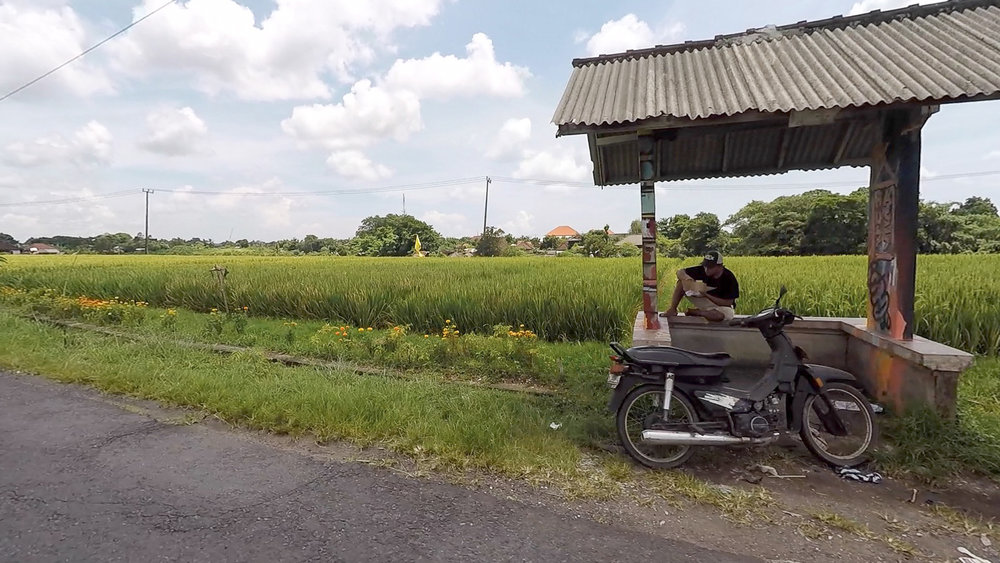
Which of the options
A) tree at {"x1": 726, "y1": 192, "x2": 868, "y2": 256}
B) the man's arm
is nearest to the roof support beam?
the man's arm

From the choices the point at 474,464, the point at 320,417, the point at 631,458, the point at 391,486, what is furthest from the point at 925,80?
the point at 320,417

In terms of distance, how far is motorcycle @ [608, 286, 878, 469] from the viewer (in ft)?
9.91

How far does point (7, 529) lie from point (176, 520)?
0.79m

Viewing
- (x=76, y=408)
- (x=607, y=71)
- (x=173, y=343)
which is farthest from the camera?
(x=173, y=343)

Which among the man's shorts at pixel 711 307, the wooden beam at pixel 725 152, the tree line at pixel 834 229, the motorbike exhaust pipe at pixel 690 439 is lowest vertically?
the motorbike exhaust pipe at pixel 690 439

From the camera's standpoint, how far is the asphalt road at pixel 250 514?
7.02ft

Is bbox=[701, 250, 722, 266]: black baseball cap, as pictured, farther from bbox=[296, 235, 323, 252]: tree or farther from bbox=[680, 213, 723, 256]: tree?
bbox=[296, 235, 323, 252]: tree

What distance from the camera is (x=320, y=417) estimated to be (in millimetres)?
3650

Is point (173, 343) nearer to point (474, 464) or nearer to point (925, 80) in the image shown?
point (474, 464)

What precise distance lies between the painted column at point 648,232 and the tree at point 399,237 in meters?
45.1

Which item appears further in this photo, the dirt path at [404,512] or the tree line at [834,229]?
the tree line at [834,229]

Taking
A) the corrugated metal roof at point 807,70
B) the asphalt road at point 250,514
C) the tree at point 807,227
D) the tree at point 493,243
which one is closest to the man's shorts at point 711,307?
the corrugated metal roof at point 807,70

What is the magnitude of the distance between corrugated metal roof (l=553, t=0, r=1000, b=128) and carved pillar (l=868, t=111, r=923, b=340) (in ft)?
1.43

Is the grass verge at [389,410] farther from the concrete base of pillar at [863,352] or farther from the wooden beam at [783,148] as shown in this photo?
the wooden beam at [783,148]
